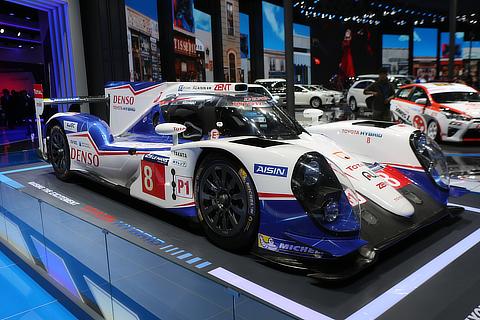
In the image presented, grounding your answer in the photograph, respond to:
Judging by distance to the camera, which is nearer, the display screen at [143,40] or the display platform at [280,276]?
the display platform at [280,276]

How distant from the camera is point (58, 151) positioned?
5.18 m

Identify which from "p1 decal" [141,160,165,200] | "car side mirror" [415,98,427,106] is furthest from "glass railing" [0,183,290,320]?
"car side mirror" [415,98,427,106]

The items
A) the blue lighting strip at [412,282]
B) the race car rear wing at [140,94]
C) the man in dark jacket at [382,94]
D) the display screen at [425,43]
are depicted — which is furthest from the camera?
the display screen at [425,43]

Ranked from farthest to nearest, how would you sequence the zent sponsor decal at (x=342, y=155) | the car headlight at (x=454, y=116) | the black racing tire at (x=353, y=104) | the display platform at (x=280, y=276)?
the black racing tire at (x=353, y=104), the car headlight at (x=454, y=116), the zent sponsor decal at (x=342, y=155), the display platform at (x=280, y=276)

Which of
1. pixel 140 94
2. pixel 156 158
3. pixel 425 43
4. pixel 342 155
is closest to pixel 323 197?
pixel 342 155

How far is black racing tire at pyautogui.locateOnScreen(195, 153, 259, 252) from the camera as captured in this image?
2812 mm

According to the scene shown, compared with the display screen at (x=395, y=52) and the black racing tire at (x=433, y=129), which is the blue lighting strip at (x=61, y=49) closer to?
the black racing tire at (x=433, y=129)

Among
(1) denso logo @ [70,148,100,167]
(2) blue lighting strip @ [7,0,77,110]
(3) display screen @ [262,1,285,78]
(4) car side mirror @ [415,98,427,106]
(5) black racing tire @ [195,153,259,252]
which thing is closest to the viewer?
(5) black racing tire @ [195,153,259,252]

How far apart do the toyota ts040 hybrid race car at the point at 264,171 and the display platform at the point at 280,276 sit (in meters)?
0.14

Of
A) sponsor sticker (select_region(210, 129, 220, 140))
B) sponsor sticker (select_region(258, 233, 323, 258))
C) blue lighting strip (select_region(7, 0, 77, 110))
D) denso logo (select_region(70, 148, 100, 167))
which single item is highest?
blue lighting strip (select_region(7, 0, 77, 110))

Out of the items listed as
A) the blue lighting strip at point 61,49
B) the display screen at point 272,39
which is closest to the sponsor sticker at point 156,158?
the blue lighting strip at point 61,49

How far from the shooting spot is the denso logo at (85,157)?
4490mm

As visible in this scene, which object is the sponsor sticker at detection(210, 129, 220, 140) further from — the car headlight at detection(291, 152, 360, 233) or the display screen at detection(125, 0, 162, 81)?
the display screen at detection(125, 0, 162, 81)

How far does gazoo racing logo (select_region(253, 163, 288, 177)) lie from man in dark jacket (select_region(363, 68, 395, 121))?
4.89 meters
